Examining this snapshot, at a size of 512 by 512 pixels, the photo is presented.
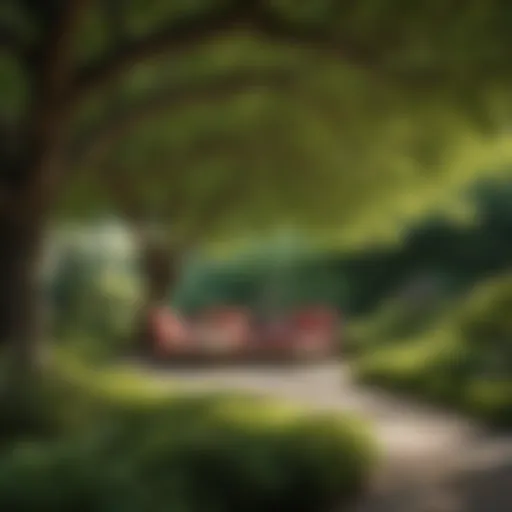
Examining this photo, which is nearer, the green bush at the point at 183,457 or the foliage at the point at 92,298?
the green bush at the point at 183,457

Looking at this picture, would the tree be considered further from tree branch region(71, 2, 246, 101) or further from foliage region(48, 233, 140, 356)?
foliage region(48, 233, 140, 356)

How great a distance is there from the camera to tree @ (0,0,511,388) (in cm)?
213

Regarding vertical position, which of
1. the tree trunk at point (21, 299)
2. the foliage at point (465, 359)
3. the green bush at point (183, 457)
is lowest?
the green bush at point (183, 457)

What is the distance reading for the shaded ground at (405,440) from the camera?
205 cm

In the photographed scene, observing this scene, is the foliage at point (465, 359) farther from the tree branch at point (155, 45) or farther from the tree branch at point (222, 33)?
the tree branch at point (155, 45)

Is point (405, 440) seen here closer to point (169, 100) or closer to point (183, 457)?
point (183, 457)

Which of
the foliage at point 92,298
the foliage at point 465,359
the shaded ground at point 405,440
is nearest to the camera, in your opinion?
the shaded ground at point 405,440

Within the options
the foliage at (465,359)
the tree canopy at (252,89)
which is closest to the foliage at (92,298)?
the tree canopy at (252,89)

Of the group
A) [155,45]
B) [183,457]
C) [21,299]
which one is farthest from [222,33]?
[183,457]

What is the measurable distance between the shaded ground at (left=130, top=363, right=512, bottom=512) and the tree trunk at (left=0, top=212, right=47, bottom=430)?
0.27 m

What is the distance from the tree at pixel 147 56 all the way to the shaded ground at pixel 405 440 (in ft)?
1.43

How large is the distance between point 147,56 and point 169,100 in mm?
207

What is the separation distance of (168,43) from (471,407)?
1.07 meters

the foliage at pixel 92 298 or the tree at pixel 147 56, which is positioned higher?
the tree at pixel 147 56
